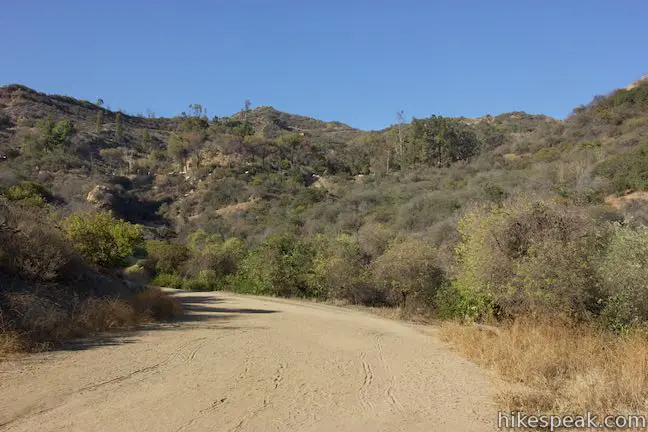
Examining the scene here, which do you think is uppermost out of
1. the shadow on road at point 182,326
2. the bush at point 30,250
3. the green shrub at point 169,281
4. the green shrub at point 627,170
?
the green shrub at point 627,170

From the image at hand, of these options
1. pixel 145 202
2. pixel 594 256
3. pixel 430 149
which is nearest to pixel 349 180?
pixel 430 149

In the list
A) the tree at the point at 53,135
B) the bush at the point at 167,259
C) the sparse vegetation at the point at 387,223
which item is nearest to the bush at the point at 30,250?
the sparse vegetation at the point at 387,223

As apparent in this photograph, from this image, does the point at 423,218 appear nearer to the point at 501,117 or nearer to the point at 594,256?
the point at 594,256

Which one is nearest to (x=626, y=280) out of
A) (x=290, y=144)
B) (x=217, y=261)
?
(x=217, y=261)

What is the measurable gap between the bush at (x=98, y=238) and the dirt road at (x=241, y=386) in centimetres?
1040

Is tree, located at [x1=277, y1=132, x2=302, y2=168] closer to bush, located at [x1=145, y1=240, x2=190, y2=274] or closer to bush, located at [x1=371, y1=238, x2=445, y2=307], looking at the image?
bush, located at [x1=145, y1=240, x2=190, y2=274]

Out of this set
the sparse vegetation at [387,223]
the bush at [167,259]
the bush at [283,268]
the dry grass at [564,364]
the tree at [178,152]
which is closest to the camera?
the dry grass at [564,364]

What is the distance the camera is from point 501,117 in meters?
111

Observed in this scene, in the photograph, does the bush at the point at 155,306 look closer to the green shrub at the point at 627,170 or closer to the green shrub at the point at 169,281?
the green shrub at the point at 169,281

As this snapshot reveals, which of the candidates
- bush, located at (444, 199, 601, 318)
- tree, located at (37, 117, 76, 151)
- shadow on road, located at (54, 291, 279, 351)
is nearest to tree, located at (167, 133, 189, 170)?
tree, located at (37, 117, 76, 151)

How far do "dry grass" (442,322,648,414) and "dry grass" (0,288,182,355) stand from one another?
854 centimetres

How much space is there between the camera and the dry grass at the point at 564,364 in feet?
21.7

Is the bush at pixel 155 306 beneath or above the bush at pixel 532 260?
beneath

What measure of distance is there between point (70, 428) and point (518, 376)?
265 inches
